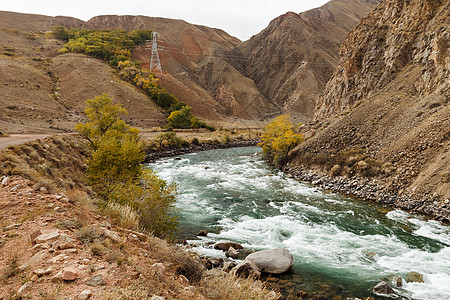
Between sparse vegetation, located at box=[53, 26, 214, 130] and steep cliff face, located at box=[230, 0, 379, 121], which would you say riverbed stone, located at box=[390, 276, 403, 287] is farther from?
steep cliff face, located at box=[230, 0, 379, 121]

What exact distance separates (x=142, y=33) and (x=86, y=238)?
139m

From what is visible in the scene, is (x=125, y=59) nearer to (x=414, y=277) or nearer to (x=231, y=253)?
(x=231, y=253)

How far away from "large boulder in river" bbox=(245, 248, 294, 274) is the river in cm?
36

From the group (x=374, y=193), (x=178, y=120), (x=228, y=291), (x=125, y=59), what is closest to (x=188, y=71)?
(x=125, y=59)

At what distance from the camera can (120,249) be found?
20.0 ft

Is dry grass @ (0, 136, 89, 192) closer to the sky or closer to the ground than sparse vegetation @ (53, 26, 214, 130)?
closer to the ground

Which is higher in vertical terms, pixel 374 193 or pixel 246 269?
pixel 246 269

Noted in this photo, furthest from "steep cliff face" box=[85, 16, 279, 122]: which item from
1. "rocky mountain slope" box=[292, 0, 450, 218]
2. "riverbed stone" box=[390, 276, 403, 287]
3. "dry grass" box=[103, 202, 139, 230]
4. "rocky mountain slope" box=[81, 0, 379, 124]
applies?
"riverbed stone" box=[390, 276, 403, 287]

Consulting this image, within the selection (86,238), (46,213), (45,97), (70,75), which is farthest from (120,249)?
(70,75)

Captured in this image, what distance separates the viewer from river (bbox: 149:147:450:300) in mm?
10219

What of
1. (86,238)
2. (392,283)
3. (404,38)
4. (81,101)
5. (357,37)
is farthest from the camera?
(81,101)

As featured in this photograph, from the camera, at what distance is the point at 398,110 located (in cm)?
2595

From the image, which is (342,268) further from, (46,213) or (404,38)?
(404,38)

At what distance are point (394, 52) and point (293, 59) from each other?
322 ft
